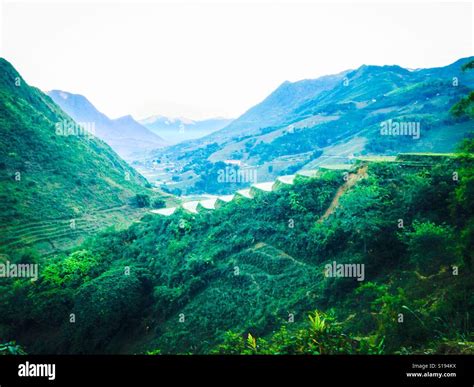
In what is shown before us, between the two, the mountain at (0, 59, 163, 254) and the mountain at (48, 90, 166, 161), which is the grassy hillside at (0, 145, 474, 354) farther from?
the mountain at (48, 90, 166, 161)

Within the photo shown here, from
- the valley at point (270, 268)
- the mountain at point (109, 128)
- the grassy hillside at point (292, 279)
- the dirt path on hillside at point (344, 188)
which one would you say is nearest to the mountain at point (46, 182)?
the valley at point (270, 268)

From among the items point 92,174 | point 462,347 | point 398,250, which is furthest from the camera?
point 92,174

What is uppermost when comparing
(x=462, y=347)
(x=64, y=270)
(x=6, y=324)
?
(x=462, y=347)

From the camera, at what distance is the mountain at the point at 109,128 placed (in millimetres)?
161750

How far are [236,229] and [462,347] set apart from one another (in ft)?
35.4

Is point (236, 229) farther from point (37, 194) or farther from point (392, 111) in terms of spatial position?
point (392, 111)

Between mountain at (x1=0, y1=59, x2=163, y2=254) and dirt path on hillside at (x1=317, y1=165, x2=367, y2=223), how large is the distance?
18901 millimetres

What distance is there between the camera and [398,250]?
971cm

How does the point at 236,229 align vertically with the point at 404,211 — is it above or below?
below

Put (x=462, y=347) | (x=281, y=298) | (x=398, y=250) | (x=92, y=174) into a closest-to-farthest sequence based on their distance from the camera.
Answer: (x=462, y=347) → (x=398, y=250) → (x=281, y=298) → (x=92, y=174)

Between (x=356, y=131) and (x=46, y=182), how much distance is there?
5147cm

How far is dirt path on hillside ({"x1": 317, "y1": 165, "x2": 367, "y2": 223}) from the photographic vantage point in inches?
523

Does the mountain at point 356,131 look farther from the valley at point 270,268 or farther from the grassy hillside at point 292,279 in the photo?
the grassy hillside at point 292,279
